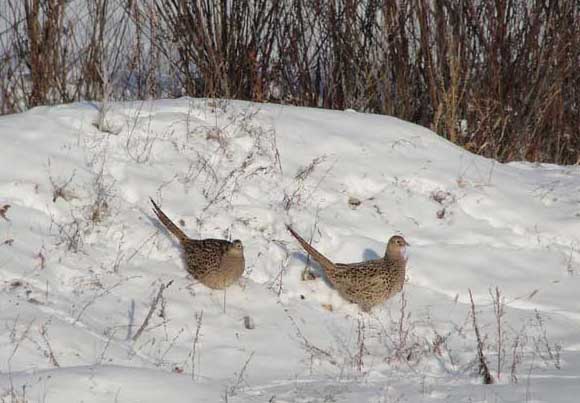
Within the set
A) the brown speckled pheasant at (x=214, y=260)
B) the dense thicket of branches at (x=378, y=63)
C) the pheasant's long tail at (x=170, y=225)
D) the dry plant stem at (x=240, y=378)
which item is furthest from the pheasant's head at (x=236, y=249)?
the dense thicket of branches at (x=378, y=63)

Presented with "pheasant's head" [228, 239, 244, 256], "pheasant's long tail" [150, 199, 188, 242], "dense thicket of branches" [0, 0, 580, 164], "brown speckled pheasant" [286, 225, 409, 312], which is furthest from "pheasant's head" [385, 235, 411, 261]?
"dense thicket of branches" [0, 0, 580, 164]

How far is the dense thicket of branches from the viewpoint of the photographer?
8.77 metres

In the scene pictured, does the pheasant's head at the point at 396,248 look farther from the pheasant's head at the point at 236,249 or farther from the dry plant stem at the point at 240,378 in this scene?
the dry plant stem at the point at 240,378

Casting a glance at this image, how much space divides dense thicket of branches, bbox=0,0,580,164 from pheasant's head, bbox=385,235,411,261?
2.40m

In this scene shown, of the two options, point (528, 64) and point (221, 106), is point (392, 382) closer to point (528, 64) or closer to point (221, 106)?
point (221, 106)

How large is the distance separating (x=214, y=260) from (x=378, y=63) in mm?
3658

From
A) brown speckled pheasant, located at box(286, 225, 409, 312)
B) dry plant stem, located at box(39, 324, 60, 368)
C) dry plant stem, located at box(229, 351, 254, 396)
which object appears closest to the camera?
dry plant stem, located at box(229, 351, 254, 396)

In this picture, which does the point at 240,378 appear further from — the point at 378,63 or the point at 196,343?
the point at 378,63

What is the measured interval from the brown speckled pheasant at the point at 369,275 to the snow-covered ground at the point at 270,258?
0.12m

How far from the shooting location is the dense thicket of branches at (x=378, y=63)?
345 inches

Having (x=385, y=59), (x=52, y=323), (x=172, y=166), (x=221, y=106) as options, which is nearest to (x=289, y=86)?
(x=385, y=59)

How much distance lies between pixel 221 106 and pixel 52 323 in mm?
2933

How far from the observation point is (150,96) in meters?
8.87

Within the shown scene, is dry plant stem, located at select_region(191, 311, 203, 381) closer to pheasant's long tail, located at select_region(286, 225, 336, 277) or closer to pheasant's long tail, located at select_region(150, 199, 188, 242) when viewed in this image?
pheasant's long tail, located at select_region(150, 199, 188, 242)
